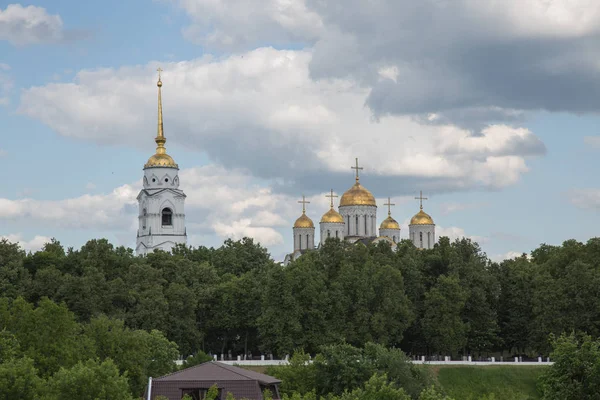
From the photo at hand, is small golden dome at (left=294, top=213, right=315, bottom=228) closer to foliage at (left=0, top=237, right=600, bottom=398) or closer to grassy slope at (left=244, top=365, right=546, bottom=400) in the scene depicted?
foliage at (left=0, top=237, right=600, bottom=398)

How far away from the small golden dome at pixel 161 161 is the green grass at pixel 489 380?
60.2 m

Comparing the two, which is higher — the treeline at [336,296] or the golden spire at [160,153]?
the golden spire at [160,153]

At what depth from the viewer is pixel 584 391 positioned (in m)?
45.2

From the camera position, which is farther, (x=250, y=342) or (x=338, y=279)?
(x=250, y=342)

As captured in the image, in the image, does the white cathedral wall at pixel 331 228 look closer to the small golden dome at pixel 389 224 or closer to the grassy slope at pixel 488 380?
the small golden dome at pixel 389 224

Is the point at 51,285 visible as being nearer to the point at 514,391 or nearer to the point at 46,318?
the point at 46,318

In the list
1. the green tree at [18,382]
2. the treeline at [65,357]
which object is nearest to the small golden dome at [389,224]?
the treeline at [65,357]

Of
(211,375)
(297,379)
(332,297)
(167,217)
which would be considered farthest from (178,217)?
(211,375)

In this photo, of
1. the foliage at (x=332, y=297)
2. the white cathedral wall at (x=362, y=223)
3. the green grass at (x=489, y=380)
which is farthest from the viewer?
the white cathedral wall at (x=362, y=223)

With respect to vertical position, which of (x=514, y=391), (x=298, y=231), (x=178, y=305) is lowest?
(x=514, y=391)

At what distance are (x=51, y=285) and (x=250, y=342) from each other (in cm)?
1755

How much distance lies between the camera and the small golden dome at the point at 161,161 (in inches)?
5177

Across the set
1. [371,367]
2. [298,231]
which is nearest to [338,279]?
[371,367]

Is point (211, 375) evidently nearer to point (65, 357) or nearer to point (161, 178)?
point (65, 357)
